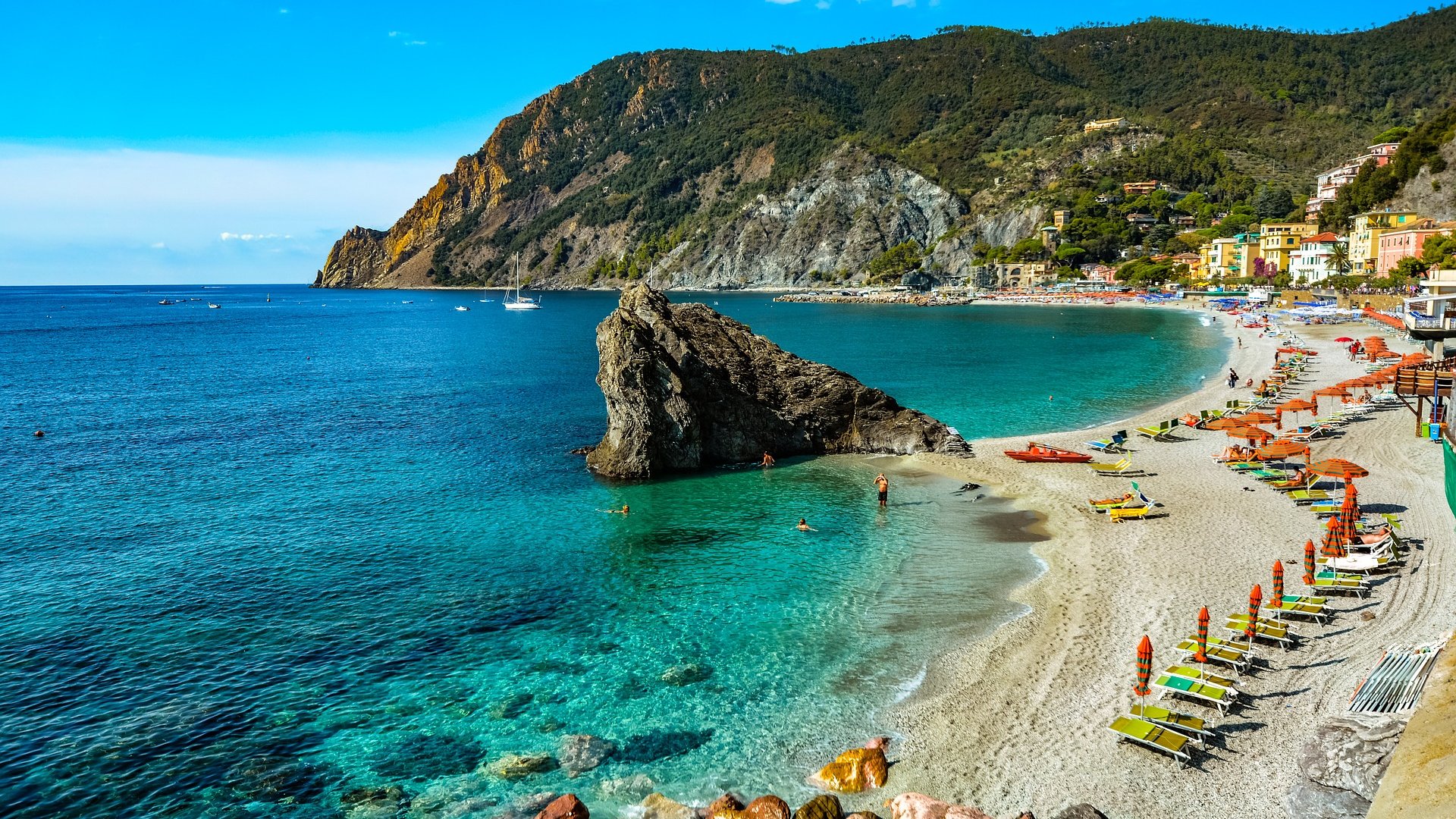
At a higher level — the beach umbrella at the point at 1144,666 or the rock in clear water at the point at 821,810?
the beach umbrella at the point at 1144,666

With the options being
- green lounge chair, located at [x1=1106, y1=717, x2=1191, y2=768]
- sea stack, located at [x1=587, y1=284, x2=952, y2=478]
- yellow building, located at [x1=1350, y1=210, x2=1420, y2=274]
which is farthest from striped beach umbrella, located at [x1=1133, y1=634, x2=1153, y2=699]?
yellow building, located at [x1=1350, y1=210, x2=1420, y2=274]

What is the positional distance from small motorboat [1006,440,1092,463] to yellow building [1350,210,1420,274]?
9461 cm

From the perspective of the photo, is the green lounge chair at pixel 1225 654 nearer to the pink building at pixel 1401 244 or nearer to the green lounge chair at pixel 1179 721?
the green lounge chair at pixel 1179 721

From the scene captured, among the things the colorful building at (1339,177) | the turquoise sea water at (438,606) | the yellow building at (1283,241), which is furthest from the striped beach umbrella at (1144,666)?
the colorful building at (1339,177)

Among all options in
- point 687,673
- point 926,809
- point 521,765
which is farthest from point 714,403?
point 926,809

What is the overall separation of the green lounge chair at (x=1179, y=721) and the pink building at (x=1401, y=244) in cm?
10111

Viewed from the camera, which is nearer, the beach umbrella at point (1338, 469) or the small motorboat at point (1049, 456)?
the beach umbrella at point (1338, 469)

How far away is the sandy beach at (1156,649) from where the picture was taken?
13.6 metres

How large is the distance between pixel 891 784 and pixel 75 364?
301 ft

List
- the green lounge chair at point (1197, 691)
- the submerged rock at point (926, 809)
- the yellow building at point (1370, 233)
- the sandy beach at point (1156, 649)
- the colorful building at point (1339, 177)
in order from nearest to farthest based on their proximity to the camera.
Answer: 1. the submerged rock at point (926, 809)
2. the sandy beach at point (1156, 649)
3. the green lounge chair at point (1197, 691)
4. the yellow building at point (1370, 233)
5. the colorful building at point (1339, 177)

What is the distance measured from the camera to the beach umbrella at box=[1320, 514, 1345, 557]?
21.6 m

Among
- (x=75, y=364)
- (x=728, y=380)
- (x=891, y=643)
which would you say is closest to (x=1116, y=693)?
(x=891, y=643)

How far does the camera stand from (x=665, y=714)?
16.2 metres

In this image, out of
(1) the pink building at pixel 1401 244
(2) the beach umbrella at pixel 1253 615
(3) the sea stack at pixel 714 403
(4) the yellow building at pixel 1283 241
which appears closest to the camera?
(2) the beach umbrella at pixel 1253 615
